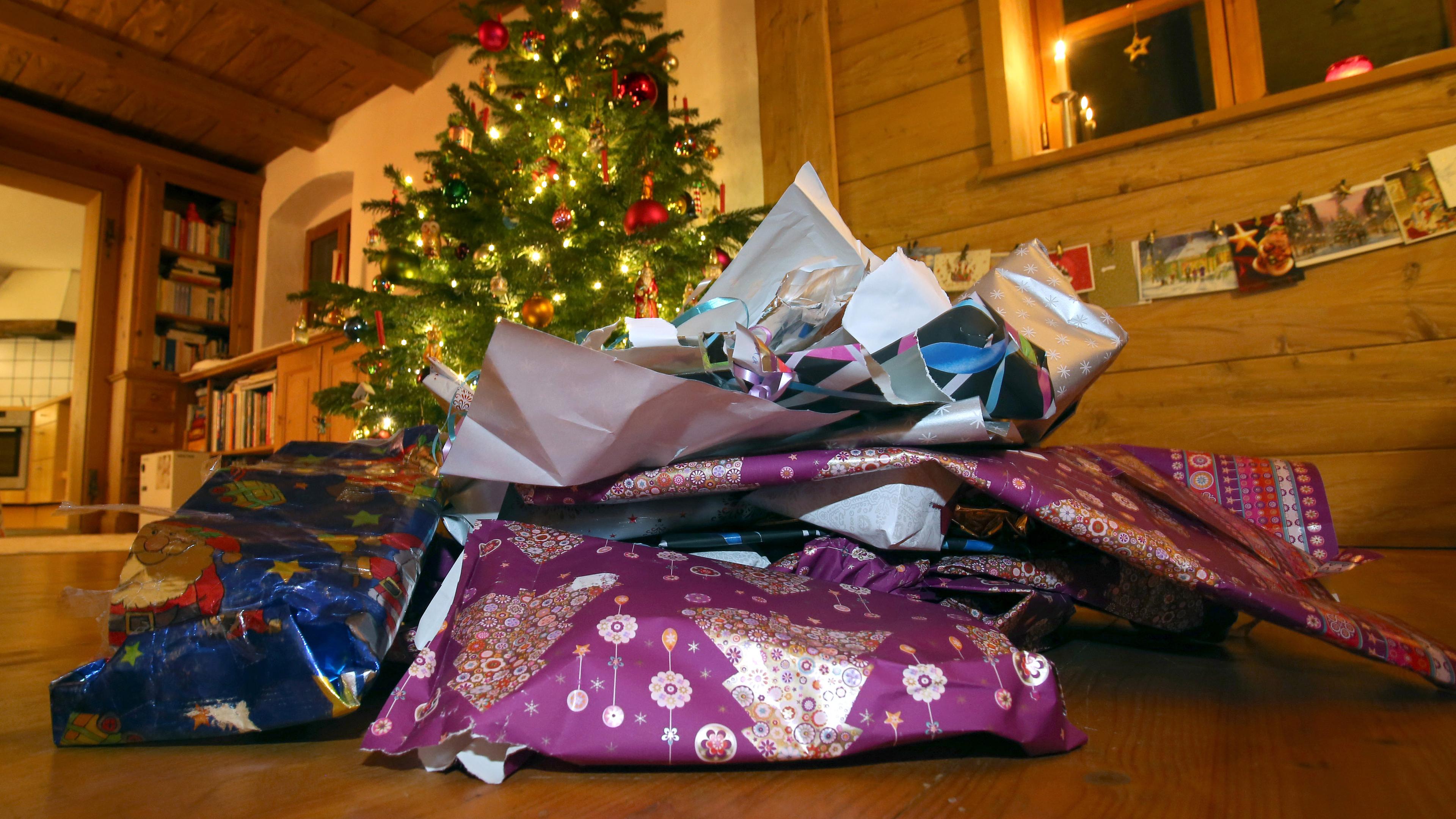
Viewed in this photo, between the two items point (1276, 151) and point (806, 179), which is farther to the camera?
point (1276, 151)

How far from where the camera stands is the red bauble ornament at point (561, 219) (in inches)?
65.7

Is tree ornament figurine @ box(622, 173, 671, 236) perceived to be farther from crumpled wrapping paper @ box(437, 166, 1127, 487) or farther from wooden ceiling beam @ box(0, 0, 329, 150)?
wooden ceiling beam @ box(0, 0, 329, 150)

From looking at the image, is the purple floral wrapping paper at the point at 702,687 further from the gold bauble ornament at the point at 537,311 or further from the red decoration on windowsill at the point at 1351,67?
the red decoration on windowsill at the point at 1351,67

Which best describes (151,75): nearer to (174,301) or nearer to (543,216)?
(174,301)

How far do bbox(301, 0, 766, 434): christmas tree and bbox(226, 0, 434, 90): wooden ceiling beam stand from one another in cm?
143

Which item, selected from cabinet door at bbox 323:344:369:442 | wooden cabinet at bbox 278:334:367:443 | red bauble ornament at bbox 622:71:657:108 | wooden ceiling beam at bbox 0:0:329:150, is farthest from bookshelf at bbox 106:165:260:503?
red bauble ornament at bbox 622:71:657:108

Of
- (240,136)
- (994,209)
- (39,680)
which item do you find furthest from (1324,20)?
(240,136)

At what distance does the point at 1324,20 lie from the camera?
5.36 feet

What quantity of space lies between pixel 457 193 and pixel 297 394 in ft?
5.99

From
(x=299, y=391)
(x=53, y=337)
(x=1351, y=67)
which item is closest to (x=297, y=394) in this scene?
(x=299, y=391)

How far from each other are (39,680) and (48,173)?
469 cm

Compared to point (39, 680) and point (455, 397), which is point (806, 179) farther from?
point (39, 680)

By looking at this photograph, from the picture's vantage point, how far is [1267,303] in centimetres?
157

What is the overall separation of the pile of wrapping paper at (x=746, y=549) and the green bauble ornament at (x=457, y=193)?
50.0 inches
